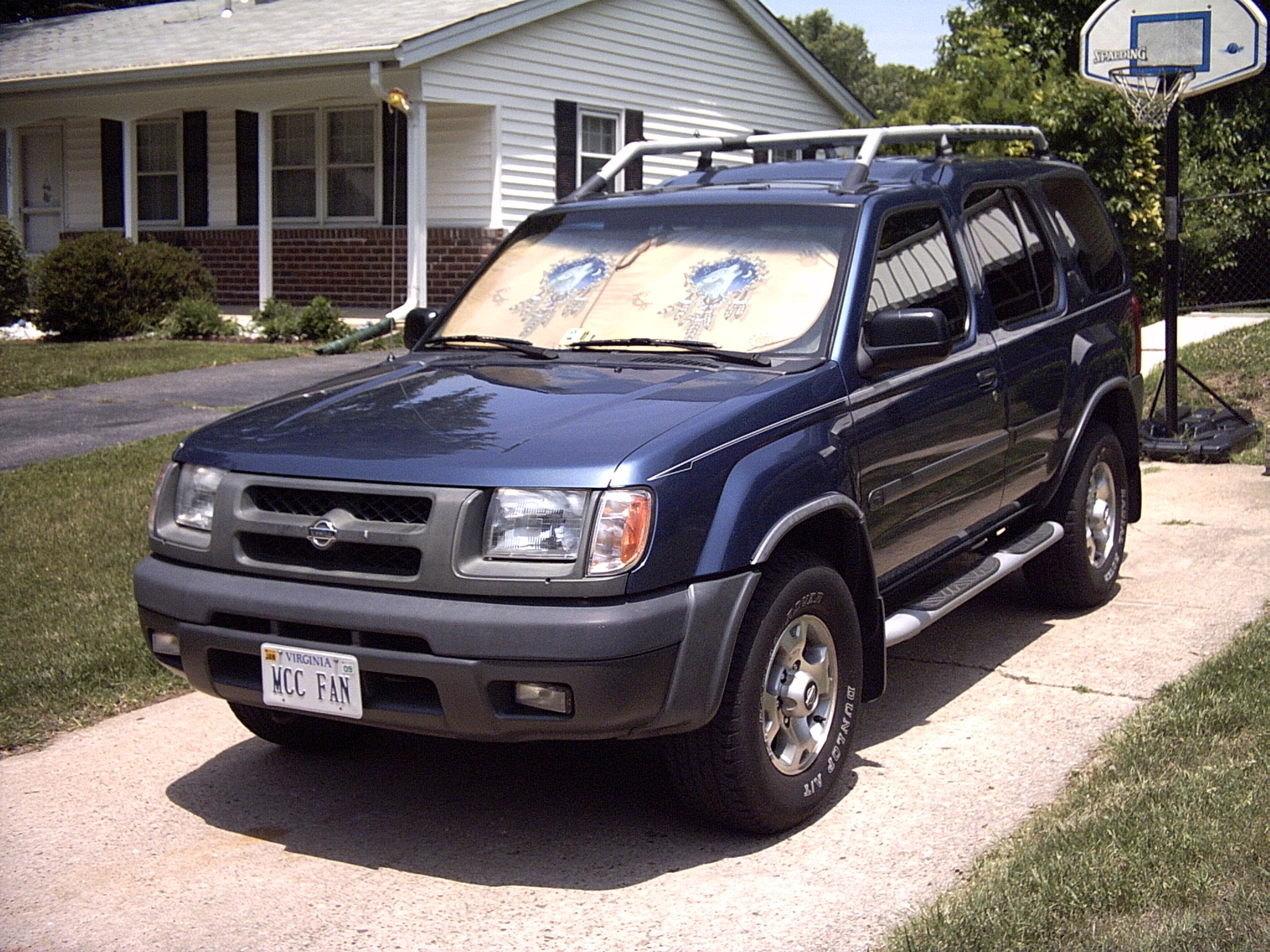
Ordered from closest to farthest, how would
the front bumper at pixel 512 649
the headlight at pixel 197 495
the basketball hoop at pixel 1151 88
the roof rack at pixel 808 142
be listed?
the front bumper at pixel 512 649 → the headlight at pixel 197 495 → the roof rack at pixel 808 142 → the basketball hoop at pixel 1151 88

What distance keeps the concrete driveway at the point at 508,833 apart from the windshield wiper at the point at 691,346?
1398 millimetres

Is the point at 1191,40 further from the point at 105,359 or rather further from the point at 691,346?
the point at 105,359

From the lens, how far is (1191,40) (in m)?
11.2

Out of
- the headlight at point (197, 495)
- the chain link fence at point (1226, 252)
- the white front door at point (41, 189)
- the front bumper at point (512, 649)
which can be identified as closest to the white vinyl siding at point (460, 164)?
the white front door at point (41, 189)

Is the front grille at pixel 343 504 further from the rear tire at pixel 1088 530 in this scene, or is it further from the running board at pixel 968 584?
the rear tire at pixel 1088 530

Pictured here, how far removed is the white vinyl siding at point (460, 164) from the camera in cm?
1870

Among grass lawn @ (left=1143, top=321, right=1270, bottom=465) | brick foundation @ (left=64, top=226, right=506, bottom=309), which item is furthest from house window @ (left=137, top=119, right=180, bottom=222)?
grass lawn @ (left=1143, top=321, right=1270, bottom=465)

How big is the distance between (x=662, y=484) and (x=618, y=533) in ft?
0.62

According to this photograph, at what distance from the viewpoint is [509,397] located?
4.52 meters

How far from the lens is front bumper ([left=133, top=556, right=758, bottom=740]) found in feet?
12.3

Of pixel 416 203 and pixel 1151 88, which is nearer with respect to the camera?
pixel 1151 88

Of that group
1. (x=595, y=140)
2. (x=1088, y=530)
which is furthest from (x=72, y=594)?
(x=595, y=140)

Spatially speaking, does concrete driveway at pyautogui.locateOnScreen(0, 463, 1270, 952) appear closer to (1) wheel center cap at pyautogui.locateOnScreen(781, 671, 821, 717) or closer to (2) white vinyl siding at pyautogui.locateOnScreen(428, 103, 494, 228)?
(1) wheel center cap at pyautogui.locateOnScreen(781, 671, 821, 717)

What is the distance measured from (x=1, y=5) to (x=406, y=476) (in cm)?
3566
